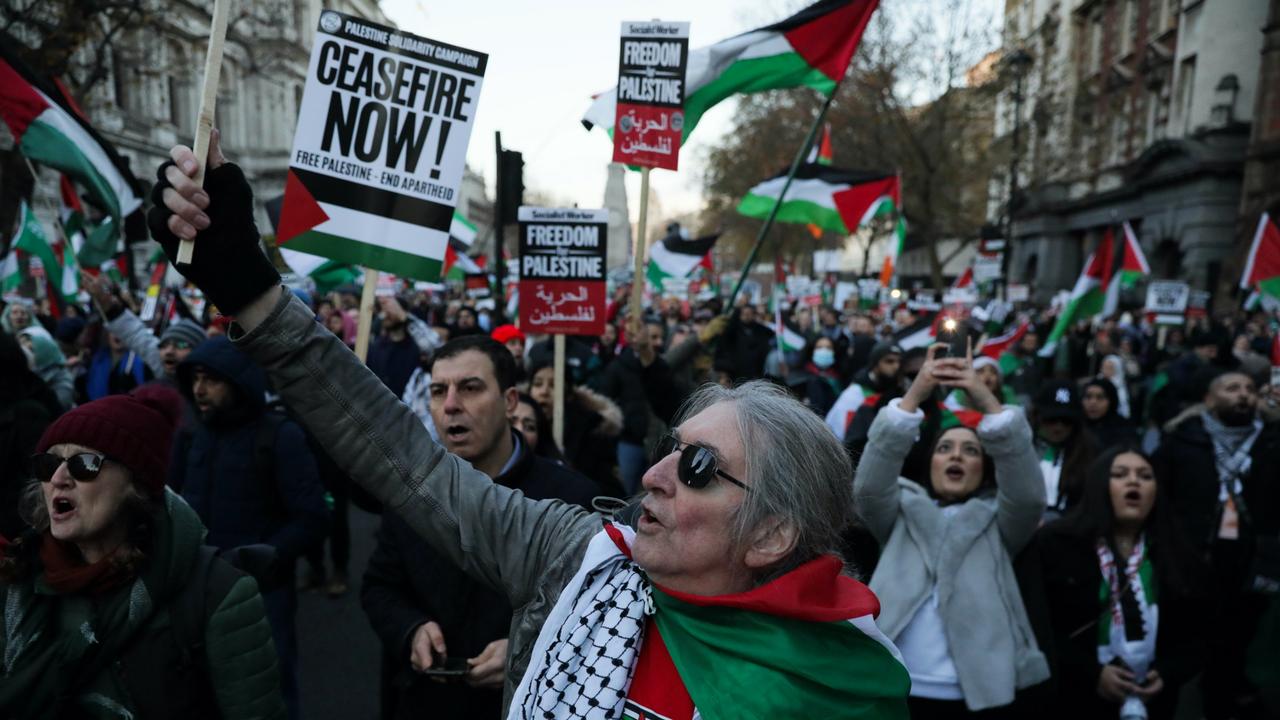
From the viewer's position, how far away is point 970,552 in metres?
2.91

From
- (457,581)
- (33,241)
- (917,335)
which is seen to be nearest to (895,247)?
(917,335)

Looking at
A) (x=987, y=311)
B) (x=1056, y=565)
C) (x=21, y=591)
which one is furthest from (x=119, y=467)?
(x=987, y=311)

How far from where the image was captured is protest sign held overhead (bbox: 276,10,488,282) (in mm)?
2723

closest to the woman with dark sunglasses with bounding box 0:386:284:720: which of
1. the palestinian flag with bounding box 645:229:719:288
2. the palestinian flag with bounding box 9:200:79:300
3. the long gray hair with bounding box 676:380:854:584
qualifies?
the long gray hair with bounding box 676:380:854:584

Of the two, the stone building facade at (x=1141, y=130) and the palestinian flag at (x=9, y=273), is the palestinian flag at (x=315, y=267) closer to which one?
the palestinian flag at (x=9, y=273)

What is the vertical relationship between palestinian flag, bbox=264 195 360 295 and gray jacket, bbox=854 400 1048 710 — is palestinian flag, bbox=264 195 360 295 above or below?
above

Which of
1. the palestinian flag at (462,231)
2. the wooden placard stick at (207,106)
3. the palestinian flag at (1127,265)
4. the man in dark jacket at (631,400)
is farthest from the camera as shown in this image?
the palestinian flag at (462,231)

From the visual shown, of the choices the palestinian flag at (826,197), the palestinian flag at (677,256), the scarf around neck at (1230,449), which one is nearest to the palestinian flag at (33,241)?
the palestinian flag at (826,197)

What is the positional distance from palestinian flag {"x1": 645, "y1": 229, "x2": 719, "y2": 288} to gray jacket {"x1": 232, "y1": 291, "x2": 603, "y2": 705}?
40.0 ft

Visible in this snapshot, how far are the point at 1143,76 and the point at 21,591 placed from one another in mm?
35224

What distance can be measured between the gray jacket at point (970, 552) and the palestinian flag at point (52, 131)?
14.6ft

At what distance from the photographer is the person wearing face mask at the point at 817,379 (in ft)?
23.7

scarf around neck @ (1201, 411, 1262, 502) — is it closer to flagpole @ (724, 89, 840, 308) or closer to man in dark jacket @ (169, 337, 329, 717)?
flagpole @ (724, 89, 840, 308)

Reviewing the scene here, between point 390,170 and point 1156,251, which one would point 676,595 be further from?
point 1156,251
